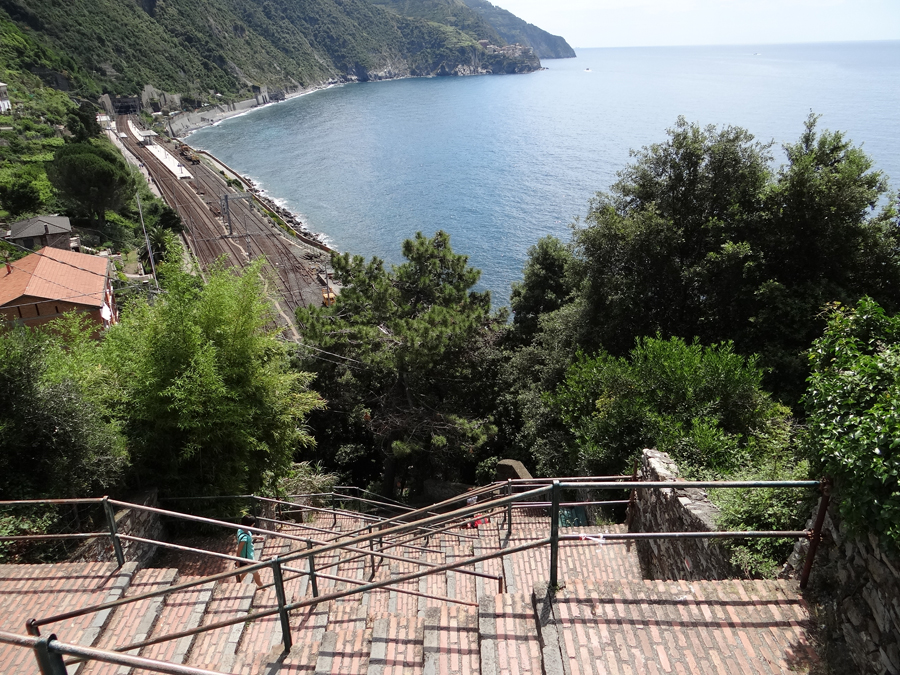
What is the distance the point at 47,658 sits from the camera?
8.30ft

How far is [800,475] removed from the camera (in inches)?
225

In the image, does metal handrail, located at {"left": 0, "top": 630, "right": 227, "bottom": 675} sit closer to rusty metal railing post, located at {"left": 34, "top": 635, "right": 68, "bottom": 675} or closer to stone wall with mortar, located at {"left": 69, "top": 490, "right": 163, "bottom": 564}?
rusty metal railing post, located at {"left": 34, "top": 635, "right": 68, "bottom": 675}

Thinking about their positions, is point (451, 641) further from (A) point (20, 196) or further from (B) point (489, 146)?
(B) point (489, 146)

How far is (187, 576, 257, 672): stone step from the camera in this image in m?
5.67

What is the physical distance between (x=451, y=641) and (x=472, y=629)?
22cm

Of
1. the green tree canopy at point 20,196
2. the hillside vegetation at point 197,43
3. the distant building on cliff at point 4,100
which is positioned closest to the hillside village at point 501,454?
the green tree canopy at point 20,196

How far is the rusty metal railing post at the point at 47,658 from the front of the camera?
2520 millimetres

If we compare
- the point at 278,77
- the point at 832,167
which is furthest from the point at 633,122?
the point at 278,77

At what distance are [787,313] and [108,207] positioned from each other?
47.1 meters

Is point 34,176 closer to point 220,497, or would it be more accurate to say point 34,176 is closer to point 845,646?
point 220,497

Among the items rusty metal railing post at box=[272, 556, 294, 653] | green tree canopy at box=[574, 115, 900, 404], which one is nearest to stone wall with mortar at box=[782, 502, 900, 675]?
rusty metal railing post at box=[272, 556, 294, 653]

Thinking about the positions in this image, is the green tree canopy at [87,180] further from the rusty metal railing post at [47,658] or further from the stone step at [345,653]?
the rusty metal railing post at [47,658]

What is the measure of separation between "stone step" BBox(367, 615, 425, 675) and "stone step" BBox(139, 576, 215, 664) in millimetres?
2198

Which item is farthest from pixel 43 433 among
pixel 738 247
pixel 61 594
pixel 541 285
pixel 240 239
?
pixel 240 239
